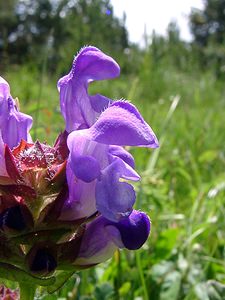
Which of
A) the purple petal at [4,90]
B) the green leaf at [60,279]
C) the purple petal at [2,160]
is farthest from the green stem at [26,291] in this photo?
the purple petal at [4,90]

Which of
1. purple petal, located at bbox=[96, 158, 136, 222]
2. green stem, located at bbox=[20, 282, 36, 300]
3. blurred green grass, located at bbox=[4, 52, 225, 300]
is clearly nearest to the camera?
purple petal, located at bbox=[96, 158, 136, 222]

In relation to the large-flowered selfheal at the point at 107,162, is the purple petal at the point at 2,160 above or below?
below

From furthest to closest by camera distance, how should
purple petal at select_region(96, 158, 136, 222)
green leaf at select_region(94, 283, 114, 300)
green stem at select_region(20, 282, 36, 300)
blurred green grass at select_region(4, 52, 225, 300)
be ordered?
blurred green grass at select_region(4, 52, 225, 300), green leaf at select_region(94, 283, 114, 300), green stem at select_region(20, 282, 36, 300), purple petal at select_region(96, 158, 136, 222)

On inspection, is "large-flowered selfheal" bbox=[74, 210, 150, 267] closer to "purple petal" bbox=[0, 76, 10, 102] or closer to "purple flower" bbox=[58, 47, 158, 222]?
"purple flower" bbox=[58, 47, 158, 222]

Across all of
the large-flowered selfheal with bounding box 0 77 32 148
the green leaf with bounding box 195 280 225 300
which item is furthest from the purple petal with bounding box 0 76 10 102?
the green leaf with bounding box 195 280 225 300

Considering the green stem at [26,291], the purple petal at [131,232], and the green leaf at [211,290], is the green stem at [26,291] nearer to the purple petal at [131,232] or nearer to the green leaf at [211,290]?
the purple petal at [131,232]

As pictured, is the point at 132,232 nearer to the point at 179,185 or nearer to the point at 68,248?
the point at 68,248
